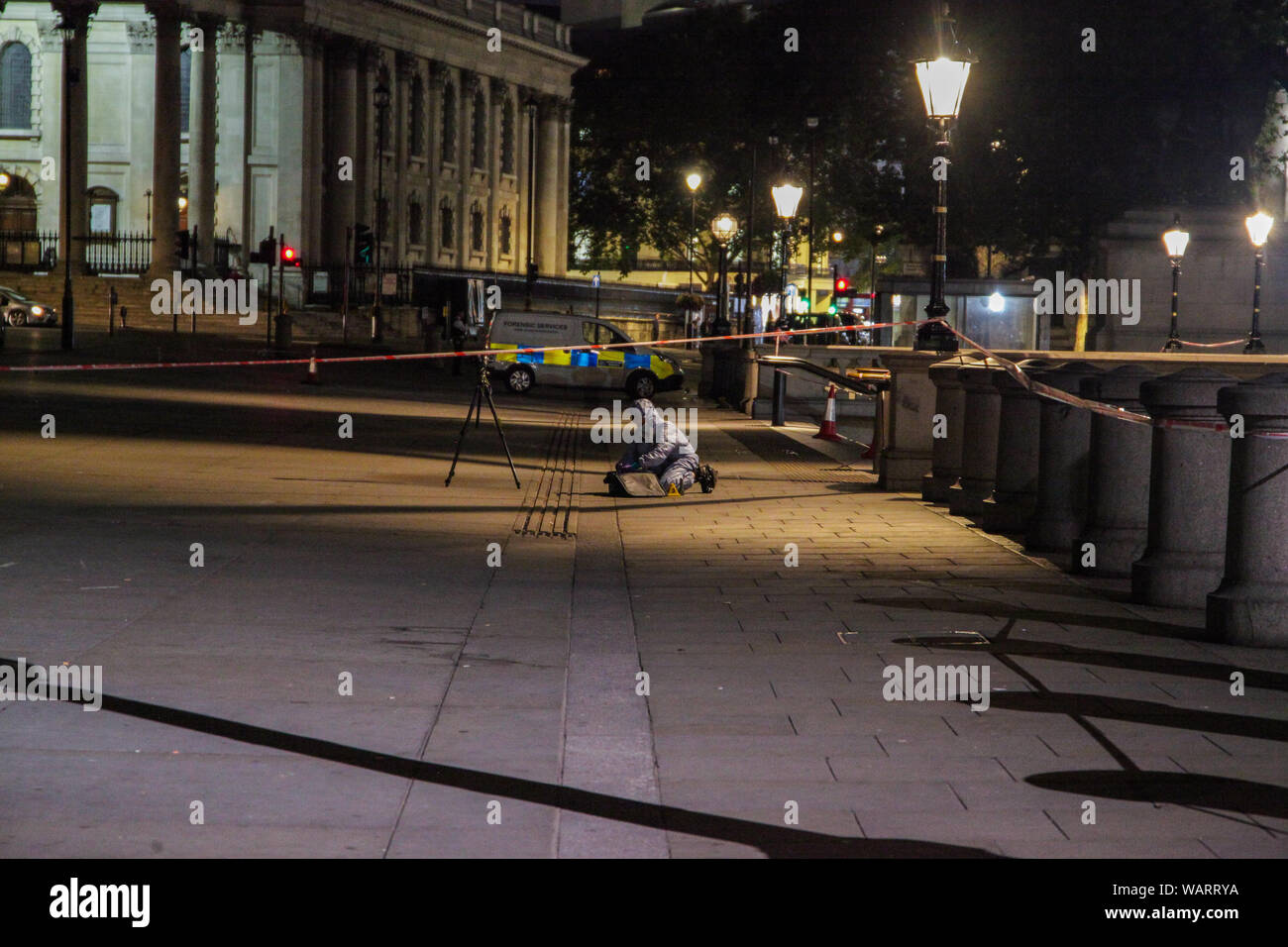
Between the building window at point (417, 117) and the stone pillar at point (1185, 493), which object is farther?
the building window at point (417, 117)

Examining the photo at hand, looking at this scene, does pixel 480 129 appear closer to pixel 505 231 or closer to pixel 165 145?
pixel 505 231

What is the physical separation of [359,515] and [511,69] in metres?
95.2

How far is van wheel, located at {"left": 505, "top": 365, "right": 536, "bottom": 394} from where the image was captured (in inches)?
1619

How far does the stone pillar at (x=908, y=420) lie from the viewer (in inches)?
723

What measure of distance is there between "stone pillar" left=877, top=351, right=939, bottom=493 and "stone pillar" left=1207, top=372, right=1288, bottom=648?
8.96 meters

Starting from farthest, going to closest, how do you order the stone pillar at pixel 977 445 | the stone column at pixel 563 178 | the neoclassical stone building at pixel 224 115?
the stone column at pixel 563 178, the neoclassical stone building at pixel 224 115, the stone pillar at pixel 977 445

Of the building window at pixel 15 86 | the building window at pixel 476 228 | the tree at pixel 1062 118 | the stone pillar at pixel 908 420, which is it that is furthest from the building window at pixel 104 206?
the stone pillar at pixel 908 420

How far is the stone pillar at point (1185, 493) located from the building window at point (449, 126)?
309 feet

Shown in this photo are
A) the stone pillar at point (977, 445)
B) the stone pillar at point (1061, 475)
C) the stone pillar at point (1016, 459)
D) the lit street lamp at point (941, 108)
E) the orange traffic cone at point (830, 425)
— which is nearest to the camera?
the stone pillar at point (1061, 475)

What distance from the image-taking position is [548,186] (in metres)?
110

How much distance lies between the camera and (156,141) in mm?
72188

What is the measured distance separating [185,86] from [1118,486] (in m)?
76.7

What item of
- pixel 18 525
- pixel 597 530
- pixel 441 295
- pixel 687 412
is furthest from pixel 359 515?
pixel 441 295

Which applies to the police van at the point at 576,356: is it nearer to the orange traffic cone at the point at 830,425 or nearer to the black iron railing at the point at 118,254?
the orange traffic cone at the point at 830,425
